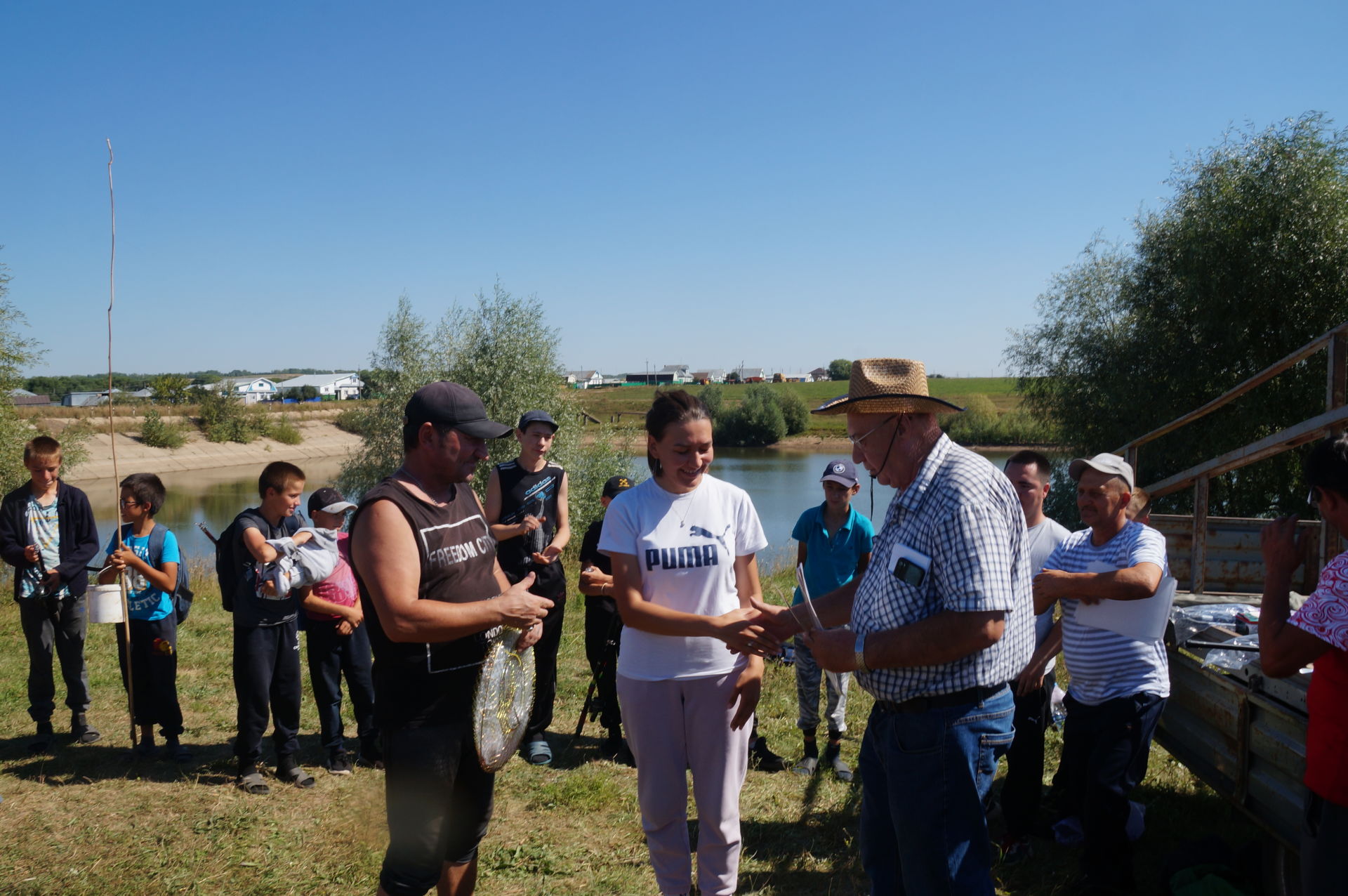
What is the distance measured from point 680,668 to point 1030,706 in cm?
205

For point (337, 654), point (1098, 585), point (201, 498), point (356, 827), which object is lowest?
point (201, 498)

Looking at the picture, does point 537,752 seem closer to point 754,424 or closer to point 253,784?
point 253,784

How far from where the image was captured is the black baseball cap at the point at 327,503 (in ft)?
17.4

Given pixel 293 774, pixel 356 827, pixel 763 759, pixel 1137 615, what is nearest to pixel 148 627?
pixel 293 774

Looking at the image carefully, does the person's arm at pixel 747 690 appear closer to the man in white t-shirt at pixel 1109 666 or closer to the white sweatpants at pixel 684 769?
the white sweatpants at pixel 684 769

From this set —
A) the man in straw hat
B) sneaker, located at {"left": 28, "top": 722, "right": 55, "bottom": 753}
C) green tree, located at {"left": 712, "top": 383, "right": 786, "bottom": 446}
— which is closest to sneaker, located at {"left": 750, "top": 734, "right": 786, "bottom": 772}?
the man in straw hat

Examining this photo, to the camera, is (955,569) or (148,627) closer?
(955,569)

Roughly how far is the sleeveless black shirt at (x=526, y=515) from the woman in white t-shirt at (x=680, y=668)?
2188 mm

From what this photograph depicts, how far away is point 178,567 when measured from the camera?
557cm

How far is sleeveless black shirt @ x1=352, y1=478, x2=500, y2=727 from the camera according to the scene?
8.84 ft

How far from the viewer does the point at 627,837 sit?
14.0 feet

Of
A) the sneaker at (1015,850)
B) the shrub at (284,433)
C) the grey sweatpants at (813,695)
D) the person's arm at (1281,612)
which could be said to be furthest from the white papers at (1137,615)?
the shrub at (284,433)

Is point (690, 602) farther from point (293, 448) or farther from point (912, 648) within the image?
point (293, 448)

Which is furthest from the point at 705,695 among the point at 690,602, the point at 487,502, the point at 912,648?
the point at 487,502
